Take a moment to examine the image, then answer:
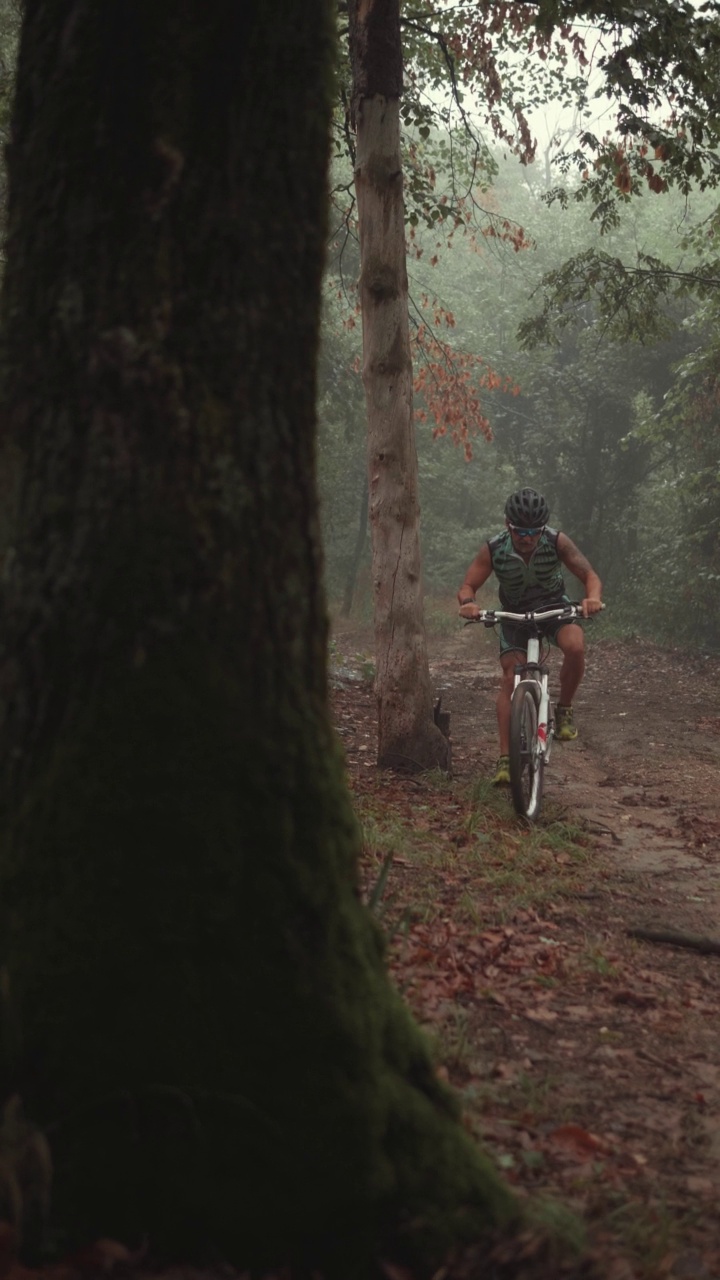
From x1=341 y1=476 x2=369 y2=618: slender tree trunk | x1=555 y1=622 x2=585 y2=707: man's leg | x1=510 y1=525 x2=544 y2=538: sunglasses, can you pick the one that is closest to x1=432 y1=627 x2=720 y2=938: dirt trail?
x1=555 y1=622 x2=585 y2=707: man's leg

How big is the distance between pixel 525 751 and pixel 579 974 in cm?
295

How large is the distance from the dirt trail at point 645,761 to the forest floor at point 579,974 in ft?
0.11

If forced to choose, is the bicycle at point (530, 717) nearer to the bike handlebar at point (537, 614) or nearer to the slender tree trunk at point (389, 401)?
the bike handlebar at point (537, 614)

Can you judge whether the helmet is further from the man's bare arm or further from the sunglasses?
the man's bare arm

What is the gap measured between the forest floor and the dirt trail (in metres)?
0.03

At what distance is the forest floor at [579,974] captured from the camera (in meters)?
3.16

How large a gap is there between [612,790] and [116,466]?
840 cm

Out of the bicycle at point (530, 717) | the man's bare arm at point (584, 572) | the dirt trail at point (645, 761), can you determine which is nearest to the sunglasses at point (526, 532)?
the man's bare arm at point (584, 572)

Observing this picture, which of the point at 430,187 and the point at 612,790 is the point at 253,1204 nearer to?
the point at 612,790

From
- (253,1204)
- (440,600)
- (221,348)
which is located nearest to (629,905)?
(253,1204)

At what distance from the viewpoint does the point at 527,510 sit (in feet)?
27.5

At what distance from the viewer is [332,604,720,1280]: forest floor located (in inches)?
124

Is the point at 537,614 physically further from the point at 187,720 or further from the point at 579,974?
the point at 187,720

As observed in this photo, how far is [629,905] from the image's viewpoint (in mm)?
6336
